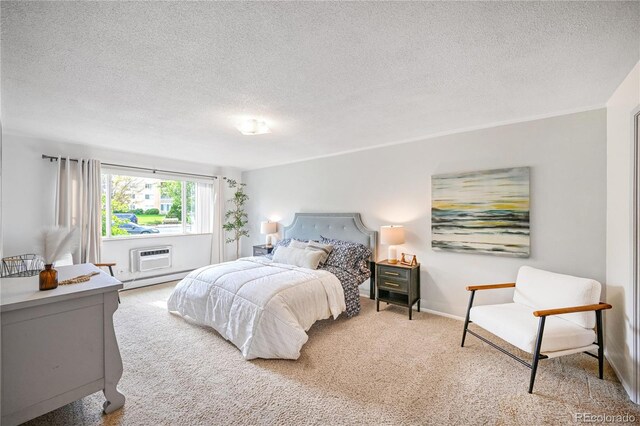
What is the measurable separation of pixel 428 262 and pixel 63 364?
368 centimetres

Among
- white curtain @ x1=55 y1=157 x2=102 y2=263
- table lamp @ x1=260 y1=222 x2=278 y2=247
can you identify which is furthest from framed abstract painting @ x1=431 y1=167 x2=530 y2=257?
white curtain @ x1=55 y1=157 x2=102 y2=263

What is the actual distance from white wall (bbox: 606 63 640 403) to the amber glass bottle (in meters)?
4.02

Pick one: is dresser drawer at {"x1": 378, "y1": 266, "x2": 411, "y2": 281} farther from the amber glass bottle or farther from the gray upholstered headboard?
the amber glass bottle

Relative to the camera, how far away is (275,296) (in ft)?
8.70

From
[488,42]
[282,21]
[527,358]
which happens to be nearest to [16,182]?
[282,21]

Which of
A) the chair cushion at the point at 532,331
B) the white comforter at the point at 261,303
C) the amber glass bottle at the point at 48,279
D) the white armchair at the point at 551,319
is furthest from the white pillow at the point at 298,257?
the amber glass bottle at the point at 48,279

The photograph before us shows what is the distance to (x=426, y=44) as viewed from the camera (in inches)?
65.3

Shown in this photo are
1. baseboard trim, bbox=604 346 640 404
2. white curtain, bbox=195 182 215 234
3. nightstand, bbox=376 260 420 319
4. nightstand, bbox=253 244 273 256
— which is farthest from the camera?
white curtain, bbox=195 182 215 234

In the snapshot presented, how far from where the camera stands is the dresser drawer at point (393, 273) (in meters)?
3.42

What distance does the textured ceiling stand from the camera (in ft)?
4.66

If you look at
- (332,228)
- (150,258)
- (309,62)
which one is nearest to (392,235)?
(332,228)

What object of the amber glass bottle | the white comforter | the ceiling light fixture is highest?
the ceiling light fixture

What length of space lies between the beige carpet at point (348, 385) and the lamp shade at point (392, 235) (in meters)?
1.15

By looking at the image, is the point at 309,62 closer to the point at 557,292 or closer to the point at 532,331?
the point at 532,331
